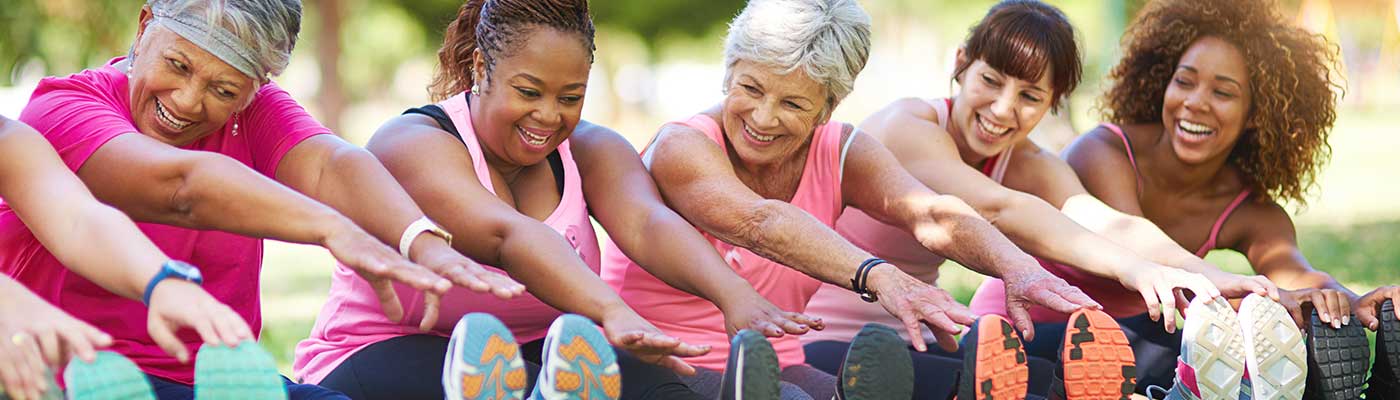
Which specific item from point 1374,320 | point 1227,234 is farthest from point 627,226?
point 1227,234

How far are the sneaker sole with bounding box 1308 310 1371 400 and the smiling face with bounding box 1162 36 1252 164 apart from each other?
1.02 m

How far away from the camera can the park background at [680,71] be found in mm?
7242

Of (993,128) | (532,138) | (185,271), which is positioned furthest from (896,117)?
(185,271)

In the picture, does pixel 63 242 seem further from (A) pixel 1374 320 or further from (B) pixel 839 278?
(A) pixel 1374 320

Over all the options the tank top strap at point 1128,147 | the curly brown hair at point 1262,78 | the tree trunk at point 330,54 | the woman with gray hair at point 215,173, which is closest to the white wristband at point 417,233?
the woman with gray hair at point 215,173

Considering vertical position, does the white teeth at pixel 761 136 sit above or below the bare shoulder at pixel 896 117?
below

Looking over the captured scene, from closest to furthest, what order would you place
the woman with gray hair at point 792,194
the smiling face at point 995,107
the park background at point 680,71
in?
the woman with gray hair at point 792,194, the smiling face at point 995,107, the park background at point 680,71

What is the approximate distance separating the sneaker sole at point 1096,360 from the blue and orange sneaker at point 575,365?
3.03 feet

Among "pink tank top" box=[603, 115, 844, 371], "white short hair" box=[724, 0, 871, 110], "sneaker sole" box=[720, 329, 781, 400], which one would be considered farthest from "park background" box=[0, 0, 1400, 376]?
"sneaker sole" box=[720, 329, 781, 400]

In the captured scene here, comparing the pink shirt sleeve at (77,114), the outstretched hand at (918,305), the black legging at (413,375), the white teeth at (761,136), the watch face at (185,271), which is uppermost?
the white teeth at (761,136)

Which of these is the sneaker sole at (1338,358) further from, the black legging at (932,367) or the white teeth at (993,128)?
the white teeth at (993,128)

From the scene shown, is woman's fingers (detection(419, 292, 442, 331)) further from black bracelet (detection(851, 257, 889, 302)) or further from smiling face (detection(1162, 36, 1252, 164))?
smiling face (detection(1162, 36, 1252, 164))

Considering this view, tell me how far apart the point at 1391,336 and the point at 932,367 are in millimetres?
1018

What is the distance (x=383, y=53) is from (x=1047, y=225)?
90.8 feet
